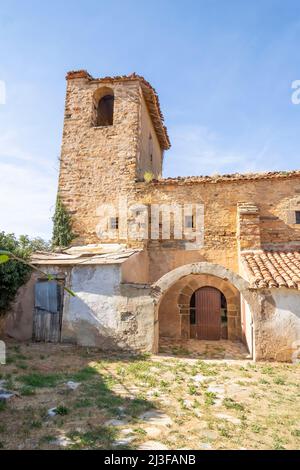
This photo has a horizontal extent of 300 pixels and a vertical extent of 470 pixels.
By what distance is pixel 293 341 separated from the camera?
770 centimetres

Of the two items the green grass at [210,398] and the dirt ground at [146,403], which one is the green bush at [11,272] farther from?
the green grass at [210,398]

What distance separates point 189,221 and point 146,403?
769cm

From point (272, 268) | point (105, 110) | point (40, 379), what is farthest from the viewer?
point (105, 110)

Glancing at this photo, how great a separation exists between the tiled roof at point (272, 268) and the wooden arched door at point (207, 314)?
221 cm

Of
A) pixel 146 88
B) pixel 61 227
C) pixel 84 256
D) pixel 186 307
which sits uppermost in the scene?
pixel 146 88

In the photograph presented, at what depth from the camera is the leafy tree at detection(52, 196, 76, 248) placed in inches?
483

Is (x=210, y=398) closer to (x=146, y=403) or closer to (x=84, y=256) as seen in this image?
(x=146, y=403)

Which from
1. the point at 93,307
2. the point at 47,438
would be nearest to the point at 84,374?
the point at 93,307

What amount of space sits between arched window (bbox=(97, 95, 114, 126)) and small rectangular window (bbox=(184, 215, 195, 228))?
7074mm

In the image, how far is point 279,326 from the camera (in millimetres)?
7805

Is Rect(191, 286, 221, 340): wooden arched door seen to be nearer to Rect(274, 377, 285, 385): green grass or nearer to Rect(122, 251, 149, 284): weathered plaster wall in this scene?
Rect(122, 251, 149, 284): weathered plaster wall

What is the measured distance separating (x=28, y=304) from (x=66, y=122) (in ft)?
26.8

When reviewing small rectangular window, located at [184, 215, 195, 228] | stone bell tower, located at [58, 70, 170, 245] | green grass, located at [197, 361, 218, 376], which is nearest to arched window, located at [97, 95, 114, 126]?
stone bell tower, located at [58, 70, 170, 245]
